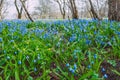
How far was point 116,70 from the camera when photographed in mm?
3404

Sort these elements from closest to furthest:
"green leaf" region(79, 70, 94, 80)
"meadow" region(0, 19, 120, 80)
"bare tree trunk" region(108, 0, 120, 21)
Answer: "green leaf" region(79, 70, 94, 80) < "meadow" region(0, 19, 120, 80) < "bare tree trunk" region(108, 0, 120, 21)

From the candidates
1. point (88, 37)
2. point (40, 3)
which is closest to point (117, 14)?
point (88, 37)

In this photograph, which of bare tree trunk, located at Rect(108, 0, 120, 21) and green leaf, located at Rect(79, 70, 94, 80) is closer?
green leaf, located at Rect(79, 70, 94, 80)

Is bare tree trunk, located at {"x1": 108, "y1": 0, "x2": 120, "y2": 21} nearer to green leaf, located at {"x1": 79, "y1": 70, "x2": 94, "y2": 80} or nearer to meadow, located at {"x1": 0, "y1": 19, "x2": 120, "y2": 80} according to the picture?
meadow, located at {"x1": 0, "y1": 19, "x2": 120, "y2": 80}

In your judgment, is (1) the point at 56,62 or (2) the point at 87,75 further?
(1) the point at 56,62

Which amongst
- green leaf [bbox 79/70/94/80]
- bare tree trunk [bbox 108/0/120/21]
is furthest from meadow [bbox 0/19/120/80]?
bare tree trunk [bbox 108/0/120/21]

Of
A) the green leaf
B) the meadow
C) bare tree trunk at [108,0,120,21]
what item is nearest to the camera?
the green leaf

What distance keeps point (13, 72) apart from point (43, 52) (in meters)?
0.73

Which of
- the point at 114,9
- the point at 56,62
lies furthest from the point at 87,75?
the point at 114,9

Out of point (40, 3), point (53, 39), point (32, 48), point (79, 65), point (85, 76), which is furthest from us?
point (40, 3)

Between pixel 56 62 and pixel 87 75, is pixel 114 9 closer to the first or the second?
pixel 56 62

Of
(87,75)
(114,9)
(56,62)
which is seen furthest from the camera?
(114,9)

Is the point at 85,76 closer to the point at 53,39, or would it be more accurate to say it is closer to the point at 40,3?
the point at 53,39

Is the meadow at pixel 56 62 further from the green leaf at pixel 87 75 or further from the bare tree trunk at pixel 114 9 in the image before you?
the bare tree trunk at pixel 114 9
